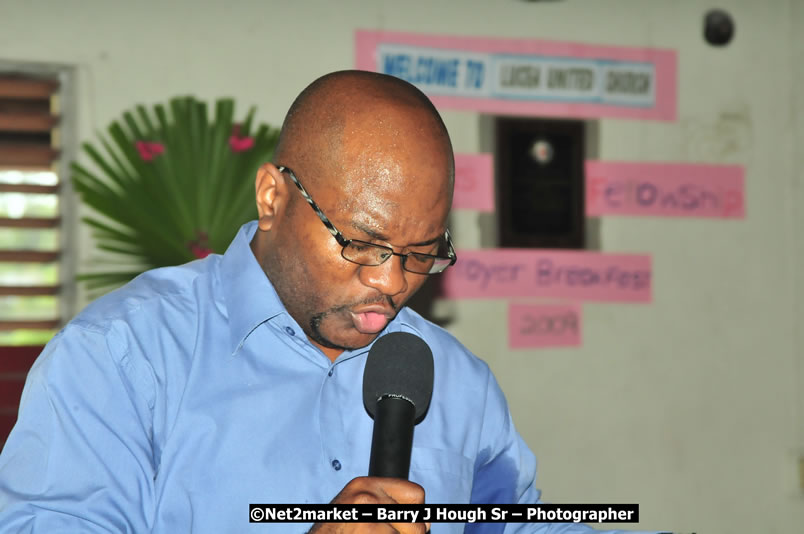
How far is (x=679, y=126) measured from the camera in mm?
3279

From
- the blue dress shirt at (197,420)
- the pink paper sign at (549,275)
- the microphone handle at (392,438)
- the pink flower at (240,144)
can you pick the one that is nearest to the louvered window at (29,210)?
the pink flower at (240,144)

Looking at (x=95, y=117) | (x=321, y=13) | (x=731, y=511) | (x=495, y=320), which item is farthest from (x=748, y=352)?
(x=95, y=117)

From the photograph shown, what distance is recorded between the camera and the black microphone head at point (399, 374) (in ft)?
3.39

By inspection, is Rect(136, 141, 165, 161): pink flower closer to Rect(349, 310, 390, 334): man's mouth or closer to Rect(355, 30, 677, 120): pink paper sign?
Rect(355, 30, 677, 120): pink paper sign

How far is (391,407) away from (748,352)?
2712mm

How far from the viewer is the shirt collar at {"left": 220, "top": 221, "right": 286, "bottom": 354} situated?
115cm

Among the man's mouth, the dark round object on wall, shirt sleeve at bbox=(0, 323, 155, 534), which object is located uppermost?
the dark round object on wall

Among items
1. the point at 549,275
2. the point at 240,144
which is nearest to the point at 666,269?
the point at 549,275

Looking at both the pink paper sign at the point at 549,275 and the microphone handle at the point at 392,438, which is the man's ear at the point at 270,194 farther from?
the pink paper sign at the point at 549,275

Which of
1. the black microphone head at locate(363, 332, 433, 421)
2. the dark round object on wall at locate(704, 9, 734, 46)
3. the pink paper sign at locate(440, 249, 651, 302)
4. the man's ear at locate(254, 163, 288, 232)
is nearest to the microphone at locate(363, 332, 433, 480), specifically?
the black microphone head at locate(363, 332, 433, 421)

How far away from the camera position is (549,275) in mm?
3123

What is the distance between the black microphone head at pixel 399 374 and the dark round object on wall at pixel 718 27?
268cm

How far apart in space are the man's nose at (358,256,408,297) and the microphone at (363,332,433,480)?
7cm

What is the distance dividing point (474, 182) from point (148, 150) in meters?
1.22
